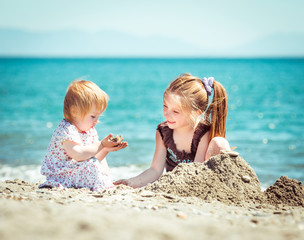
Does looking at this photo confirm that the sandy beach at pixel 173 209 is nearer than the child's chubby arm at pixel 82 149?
Yes

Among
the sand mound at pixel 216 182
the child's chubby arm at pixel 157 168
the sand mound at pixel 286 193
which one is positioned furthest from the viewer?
the child's chubby arm at pixel 157 168

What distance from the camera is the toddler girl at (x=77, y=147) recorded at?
3.85 metres

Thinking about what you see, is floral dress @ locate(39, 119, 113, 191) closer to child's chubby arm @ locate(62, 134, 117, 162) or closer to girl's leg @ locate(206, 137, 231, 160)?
child's chubby arm @ locate(62, 134, 117, 162)

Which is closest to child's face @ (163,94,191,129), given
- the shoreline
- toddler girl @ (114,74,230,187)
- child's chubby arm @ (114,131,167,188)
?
toddler girl @ (114,74,230,187)

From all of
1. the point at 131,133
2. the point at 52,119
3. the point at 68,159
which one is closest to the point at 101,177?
the point at 68,159

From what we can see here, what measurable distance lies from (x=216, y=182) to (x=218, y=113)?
3.19 ft

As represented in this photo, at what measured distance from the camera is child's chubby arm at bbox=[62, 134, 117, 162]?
12.6ft

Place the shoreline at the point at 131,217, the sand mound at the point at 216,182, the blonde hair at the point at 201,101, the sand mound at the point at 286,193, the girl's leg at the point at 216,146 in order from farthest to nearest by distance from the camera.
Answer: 1. the blonde hair at the point at 201,101
2. the girl's leg at the point at 216,146
3. the sand mound at the point at 286,193
4. the sand mound at the point at 216,182
5. the shoreline at the point at 131,217

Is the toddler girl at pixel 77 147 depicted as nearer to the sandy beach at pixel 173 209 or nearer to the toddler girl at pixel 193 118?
the sandy beach at pixel 173 209

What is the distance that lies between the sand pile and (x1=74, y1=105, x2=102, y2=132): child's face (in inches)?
37.5

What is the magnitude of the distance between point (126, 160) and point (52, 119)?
259 inches

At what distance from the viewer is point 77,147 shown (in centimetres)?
384

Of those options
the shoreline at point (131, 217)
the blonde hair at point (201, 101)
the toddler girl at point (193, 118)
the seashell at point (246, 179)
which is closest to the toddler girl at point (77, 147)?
the shoreline at point (131, 217)

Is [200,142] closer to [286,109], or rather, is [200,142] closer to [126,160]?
[126,160]
